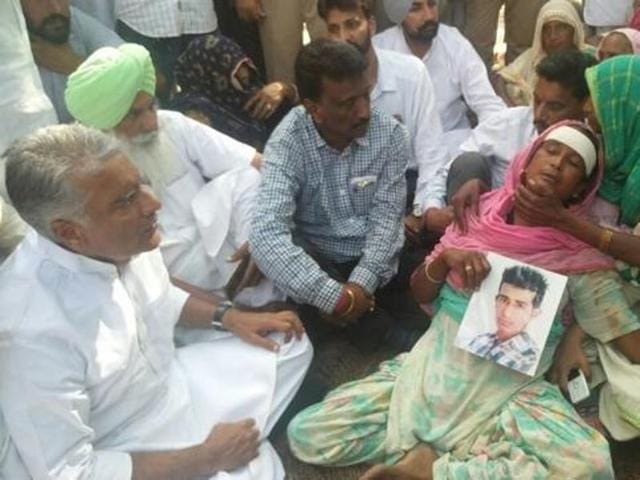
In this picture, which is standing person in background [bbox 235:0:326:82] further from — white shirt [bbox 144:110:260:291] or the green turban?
the green turban

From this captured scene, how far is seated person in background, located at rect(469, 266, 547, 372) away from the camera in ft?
7.97

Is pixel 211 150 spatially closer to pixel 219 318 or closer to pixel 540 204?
pixel 219 318

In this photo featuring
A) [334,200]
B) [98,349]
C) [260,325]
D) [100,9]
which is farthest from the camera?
[100,9]

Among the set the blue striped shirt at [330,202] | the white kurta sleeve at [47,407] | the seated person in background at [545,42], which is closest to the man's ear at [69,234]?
the white kurta sleeve at [47,407]

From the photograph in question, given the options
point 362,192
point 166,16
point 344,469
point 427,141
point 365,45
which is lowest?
point 344,469

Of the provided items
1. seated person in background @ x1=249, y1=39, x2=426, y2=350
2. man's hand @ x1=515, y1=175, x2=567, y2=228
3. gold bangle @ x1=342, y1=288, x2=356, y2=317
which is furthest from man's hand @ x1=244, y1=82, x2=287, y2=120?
man's hand @ x1=515, y1=175, x2=567, y2=228

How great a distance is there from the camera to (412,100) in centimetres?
381

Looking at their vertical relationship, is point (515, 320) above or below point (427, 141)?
above

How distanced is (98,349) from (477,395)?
3.78ft

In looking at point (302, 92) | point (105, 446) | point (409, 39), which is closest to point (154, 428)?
point (105, 446)

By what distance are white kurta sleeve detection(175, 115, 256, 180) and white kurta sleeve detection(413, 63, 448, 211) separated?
30.6 inches

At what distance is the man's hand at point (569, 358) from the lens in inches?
100

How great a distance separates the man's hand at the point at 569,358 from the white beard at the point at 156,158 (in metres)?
1.58

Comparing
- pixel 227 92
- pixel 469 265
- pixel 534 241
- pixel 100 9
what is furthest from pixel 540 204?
pixel 100 9
